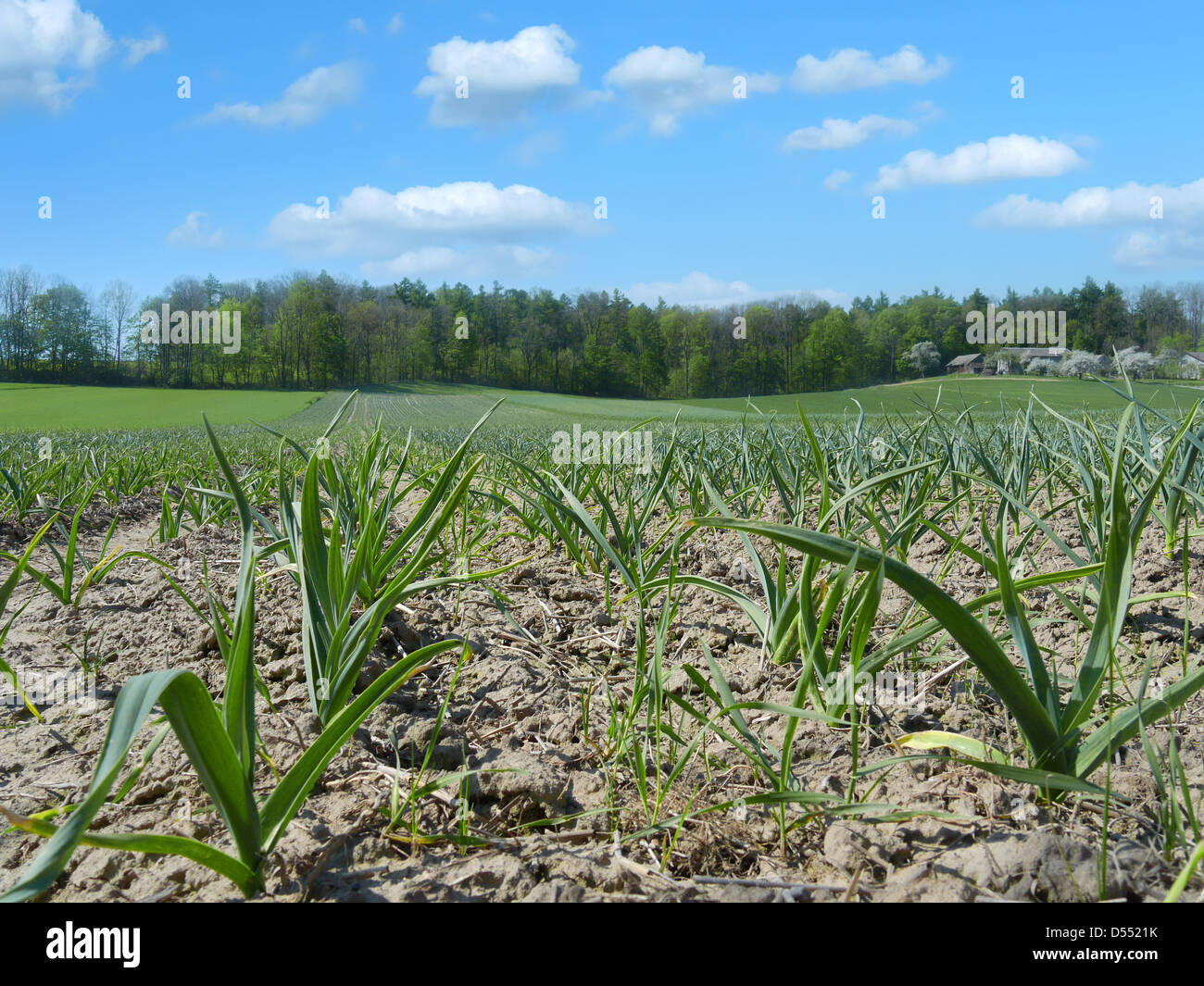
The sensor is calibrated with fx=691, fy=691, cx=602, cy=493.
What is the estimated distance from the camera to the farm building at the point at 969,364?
185 feet

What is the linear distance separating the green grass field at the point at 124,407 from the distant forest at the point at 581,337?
14.3 m

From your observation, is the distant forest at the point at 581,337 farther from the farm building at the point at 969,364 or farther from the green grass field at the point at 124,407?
the green grass field at the point at 124,407

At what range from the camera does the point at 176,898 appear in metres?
0.94

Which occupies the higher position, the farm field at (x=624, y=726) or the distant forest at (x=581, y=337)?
the distant forest at (x=581, y=337)

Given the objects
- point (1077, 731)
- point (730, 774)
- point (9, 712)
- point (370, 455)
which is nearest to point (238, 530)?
point (370, 455)

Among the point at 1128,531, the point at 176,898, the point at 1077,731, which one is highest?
the point at 1128,531

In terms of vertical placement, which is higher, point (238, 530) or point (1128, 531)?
point (1128, 531)

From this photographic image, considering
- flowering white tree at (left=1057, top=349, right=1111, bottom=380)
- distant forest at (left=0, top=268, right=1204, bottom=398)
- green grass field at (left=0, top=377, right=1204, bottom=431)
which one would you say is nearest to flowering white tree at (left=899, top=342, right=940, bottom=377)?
distant forest at (left=0, top=268, right=1204, bottom=398)

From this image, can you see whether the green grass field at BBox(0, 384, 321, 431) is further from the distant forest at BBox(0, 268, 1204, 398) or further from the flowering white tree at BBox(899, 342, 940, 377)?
the flowering white tree at BBox(899, 342, 940, 377)

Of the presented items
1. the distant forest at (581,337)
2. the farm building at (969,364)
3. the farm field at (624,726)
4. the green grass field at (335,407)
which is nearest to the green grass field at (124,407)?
the green grass field at (335,407)
